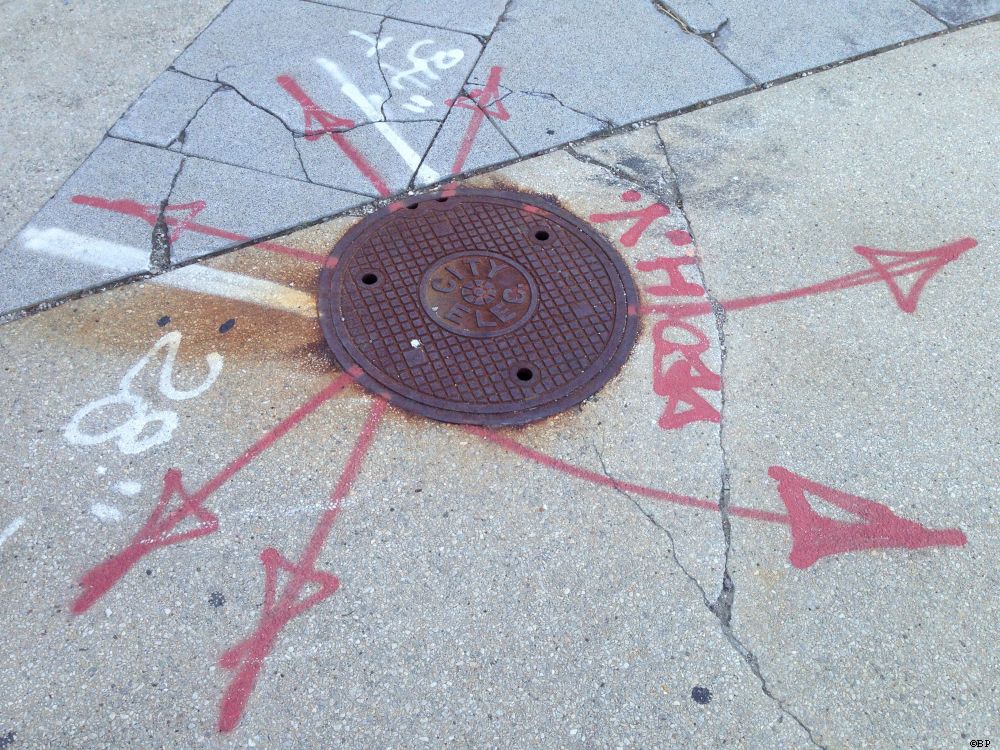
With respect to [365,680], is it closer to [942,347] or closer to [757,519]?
[757,519]

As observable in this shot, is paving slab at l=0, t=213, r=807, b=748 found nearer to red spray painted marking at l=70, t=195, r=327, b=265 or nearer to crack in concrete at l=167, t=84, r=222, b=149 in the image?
red spray painted marking at l=70, t=195, r=327, b=265

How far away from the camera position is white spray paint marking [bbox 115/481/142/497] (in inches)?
93.0

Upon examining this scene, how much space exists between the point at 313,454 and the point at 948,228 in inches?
104

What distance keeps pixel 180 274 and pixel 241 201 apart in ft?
1.39

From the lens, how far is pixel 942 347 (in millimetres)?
2895

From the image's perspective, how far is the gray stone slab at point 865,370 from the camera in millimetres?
2174

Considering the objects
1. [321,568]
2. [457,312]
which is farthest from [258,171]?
[321,568]

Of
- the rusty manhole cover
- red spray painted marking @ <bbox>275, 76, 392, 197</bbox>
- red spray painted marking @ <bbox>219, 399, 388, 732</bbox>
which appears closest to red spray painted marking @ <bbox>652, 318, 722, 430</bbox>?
the rusty manhole cover

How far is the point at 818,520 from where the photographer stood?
2.42m

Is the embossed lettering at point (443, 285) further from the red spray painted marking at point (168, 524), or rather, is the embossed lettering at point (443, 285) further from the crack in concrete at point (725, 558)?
the crack in concrete at point (725, 558)

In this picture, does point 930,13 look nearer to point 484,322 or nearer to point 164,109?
point 484,322

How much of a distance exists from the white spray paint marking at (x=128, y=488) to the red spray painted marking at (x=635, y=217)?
1.91 meters

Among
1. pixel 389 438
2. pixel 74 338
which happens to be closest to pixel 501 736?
pixel 389 438

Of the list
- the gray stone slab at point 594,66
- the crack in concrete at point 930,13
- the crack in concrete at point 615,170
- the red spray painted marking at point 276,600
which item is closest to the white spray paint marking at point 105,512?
the red spray painted marking at point 276,600
